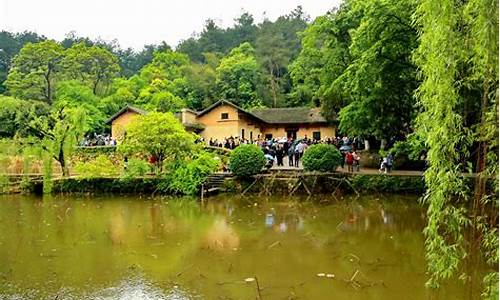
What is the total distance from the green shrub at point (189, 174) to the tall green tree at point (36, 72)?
25.5 meters

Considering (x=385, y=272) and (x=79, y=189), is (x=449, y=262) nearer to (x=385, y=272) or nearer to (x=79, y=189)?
(x=385, y=272)

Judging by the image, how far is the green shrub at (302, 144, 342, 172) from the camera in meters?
24.5

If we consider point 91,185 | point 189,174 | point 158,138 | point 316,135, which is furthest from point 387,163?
point 316,135

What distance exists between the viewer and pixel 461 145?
243 inches

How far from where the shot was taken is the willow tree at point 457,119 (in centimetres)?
523

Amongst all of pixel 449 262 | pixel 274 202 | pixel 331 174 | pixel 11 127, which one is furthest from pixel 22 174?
pixel 449 262

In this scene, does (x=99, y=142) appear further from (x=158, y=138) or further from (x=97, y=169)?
(x=158, y=138)

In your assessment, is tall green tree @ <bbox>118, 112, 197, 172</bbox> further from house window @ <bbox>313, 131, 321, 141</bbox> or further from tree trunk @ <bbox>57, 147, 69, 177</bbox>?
house window @ <bbox>313, 131, 321, 141</bbox>

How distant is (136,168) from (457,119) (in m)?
22.5

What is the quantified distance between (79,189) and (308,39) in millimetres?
15773

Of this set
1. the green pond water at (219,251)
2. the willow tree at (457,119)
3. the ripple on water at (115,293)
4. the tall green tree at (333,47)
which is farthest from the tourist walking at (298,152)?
the willow tree at (457,119)

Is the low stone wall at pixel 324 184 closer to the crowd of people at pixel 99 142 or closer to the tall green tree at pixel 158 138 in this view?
the tall green tree at pixel 158 138

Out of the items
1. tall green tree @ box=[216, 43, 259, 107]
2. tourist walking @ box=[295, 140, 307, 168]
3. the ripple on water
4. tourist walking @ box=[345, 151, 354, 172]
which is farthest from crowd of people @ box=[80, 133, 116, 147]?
the ripple on water

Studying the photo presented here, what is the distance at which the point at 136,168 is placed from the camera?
88.0 feet
